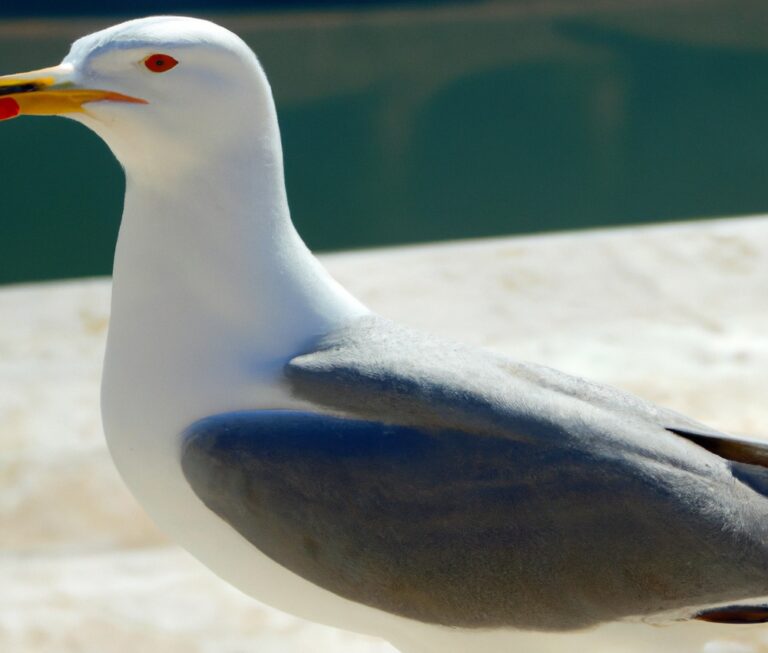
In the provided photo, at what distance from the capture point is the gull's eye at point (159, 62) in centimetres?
116

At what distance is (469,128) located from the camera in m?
5.45

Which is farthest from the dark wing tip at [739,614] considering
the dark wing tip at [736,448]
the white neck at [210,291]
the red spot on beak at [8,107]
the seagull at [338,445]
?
the red spot on beak at [8,107]

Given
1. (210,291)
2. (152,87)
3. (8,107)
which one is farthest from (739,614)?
(8,107)

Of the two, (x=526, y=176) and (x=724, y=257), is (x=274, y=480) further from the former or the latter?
(x=526, y=176)

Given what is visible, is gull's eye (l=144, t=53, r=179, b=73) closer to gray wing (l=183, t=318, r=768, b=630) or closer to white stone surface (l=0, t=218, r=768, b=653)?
gray wing (l=183, t=318, r=768, b=630)

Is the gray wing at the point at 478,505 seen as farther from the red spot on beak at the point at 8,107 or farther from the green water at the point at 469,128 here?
the green water at the point at 469,128

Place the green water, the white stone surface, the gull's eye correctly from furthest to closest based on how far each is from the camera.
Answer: the green water < the white stone surface < the gull's eye

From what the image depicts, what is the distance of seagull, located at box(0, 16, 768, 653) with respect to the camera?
1174 millimetres

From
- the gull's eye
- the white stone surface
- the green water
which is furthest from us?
the green water

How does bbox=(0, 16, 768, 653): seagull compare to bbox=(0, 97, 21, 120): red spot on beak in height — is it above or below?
below

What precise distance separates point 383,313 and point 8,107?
52.1 inches

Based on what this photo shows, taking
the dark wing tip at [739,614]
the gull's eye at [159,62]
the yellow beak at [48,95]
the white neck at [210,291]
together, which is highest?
the gull's eye at [159,62]

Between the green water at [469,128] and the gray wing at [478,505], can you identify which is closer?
the gray wing at [478,505]

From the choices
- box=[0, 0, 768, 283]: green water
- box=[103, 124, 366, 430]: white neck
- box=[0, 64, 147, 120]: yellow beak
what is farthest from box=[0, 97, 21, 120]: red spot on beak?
box=[0, 0, 768, 283]: green water
